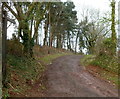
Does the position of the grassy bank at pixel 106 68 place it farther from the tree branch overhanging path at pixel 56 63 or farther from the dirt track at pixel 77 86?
the dirt track at pixel 77 86

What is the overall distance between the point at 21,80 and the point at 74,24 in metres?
28.4

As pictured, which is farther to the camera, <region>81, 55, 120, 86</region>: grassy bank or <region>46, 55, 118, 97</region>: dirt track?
<region>81, 55, 120, 86</region>: grassy bank

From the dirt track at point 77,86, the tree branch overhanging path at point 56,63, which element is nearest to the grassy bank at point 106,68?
the tree branch overhanging path at point 56,63

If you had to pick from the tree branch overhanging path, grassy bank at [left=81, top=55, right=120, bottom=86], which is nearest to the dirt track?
the tree branch overhanging path

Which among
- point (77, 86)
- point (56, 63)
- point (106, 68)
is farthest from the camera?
point (56, 63)

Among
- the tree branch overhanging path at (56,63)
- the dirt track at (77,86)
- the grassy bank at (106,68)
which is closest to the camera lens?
the dirt track at (77,86)

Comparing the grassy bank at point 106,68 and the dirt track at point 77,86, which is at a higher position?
the grassy bank at point 106,68

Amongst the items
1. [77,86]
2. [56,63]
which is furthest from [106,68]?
[56,63]

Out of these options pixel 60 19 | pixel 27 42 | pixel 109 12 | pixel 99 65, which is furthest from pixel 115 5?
pixel 60 19

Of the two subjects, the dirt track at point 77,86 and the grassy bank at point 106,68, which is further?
the grassy bank at point 106,68

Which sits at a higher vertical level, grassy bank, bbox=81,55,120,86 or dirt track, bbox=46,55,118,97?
grassy bank, bbox=81,55,120,86

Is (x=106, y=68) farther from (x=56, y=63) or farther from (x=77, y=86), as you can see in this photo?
(x=56, y=63)

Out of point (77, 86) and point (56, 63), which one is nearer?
point (77, 86)

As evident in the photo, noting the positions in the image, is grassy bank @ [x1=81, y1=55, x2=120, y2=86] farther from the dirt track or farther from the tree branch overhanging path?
the dirt track
